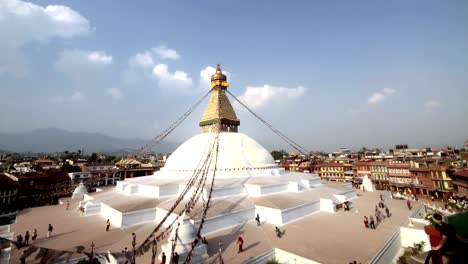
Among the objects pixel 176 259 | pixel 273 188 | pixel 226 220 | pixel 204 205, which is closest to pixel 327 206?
pixel 273 188

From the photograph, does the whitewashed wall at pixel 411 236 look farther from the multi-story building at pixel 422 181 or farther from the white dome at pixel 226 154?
the multi-story building at pixel 422 181

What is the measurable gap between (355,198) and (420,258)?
15.1 meters

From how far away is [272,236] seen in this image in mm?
9500

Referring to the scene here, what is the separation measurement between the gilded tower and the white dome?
1.44 meters

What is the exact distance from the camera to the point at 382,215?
11.8 meters

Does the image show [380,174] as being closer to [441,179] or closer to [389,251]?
[441,179]

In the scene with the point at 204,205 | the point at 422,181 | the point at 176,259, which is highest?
the point at 204,205

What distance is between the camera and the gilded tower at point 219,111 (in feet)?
68.7

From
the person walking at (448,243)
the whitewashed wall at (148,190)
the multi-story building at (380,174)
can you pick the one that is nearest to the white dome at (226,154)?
the whitewashed wall at (148,190)

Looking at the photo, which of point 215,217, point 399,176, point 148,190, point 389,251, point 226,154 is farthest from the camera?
point 399,176

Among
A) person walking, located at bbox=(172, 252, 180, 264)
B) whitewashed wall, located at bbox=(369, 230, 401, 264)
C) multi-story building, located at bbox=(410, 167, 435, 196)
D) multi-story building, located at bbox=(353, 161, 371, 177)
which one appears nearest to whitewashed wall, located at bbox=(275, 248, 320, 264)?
whitewashed wall, located at bbox=(369, 230, 401, 264)

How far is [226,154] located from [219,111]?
15.6 ft

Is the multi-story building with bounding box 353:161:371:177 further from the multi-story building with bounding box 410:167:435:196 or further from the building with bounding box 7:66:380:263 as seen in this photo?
the building with bounding box 7:66:380:263

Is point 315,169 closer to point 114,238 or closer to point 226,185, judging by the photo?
point 226,185
